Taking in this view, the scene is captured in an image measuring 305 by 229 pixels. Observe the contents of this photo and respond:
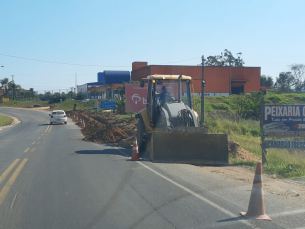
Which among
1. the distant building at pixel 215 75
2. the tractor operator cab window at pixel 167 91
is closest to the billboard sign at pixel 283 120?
the tractor operator cab window at pixel 167 91

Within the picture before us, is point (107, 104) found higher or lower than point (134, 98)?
lower

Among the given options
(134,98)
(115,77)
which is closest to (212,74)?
(115,77)

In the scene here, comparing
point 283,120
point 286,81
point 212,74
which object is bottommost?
point 283,120

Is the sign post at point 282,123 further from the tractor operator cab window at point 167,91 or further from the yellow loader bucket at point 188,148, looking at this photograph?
the tractor operator cab window at point 167,91

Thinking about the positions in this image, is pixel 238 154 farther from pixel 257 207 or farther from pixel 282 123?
pixel 257 207

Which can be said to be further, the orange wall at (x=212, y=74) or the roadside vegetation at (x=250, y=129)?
the orange wall at (x=212, y=74)

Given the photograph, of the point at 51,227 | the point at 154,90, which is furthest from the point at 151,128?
the point at 51,227

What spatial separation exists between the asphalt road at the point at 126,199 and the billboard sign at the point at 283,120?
313 cm

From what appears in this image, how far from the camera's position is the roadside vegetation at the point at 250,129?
36.8ft

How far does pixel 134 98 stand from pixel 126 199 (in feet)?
79.1

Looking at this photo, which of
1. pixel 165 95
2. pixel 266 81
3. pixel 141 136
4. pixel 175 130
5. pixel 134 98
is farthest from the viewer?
pixel 266 81

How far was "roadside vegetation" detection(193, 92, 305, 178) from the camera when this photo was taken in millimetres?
11211

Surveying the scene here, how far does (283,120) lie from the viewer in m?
12.0

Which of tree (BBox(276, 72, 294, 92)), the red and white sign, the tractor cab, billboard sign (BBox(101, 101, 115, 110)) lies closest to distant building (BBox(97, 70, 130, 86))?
tree (BBox(276, 72, 294, 92))
